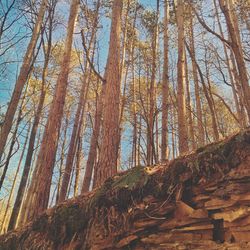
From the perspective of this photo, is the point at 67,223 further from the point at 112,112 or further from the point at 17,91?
the point at 17,91

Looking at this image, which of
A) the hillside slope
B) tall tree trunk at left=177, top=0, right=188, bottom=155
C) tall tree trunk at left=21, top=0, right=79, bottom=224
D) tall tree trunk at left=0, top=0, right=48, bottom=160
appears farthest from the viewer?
tall tree trunk at left=177, top=0, right=188, bottom=155

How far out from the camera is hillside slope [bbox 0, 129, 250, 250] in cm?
259

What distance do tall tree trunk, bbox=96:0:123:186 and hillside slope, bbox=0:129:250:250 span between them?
1356 mm

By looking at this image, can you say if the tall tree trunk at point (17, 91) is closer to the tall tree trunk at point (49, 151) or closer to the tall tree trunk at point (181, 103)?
the tall tree trunk at point (49, 151)

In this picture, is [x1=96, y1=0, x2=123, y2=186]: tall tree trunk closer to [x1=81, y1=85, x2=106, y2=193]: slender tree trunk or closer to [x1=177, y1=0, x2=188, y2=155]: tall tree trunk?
[x1=177, y1=0, x2=188, y2=155]: tall tree trunk

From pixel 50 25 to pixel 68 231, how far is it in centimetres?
741

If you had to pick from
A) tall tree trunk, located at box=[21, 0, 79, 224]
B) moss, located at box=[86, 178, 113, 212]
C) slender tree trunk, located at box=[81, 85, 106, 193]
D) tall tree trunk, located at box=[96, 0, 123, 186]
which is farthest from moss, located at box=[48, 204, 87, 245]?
slender tree trunk, located at box=[81, 85, 106, 193]

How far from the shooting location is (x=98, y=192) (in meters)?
3.37

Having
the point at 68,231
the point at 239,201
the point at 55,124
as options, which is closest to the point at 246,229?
the point at 239,201

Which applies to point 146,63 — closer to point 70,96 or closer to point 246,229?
point 70,96

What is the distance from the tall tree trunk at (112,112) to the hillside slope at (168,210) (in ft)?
4.45

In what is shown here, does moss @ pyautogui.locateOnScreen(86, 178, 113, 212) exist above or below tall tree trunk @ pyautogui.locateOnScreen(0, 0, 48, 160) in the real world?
below

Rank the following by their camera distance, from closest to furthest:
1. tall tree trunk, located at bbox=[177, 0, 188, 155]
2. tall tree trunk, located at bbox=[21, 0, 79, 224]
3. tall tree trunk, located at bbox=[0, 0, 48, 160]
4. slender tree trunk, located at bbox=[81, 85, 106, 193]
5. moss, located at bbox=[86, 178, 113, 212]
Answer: moss, located at bbox=[86, 178, 113, 212]
tall tree trunk, located at bbox=[21, 0, 79, 224]
tall tree trunk, located at bbox=[0, 0, 48, 160]
tall tree trunk, located at bbox=[177, 0, 188, 155]
slender tree trunk, located at bbox=[81, 85, 106, 193]

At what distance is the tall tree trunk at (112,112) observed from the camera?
4914 millimetres
